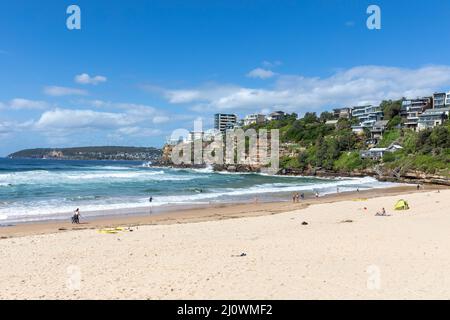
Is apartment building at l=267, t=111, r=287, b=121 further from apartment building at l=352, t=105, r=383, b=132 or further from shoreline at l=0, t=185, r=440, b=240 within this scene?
shoreline at l=0, t=185, r=440, b=240

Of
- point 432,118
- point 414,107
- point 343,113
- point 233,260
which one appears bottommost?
point 233,260

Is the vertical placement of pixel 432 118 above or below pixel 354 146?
above

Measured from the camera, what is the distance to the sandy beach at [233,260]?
8.32 metres

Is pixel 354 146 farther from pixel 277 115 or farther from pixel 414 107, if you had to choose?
pixel 277 115

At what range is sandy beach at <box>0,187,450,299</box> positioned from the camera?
328 inches

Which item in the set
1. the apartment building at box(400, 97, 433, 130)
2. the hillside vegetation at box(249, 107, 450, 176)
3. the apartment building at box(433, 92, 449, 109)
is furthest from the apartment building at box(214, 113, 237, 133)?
the apartment building at box(433, 92, 449, 109)

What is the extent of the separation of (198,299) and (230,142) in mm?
106383

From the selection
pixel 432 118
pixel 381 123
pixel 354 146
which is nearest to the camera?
pixel 432 118

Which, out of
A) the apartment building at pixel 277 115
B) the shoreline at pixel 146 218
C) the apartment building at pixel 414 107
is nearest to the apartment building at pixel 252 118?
the apartment building at pixel 277 115

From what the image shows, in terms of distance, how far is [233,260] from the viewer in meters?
11.0

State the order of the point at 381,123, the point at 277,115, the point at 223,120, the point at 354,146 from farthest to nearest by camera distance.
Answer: the point at 223,120 → the point at 277,115 → the point at 381,123 → the point at 354,146

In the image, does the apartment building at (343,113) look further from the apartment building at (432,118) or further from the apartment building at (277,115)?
the apartment building at (432,118)

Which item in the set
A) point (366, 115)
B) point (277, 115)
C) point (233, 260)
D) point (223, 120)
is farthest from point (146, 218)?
point (223, 120)
